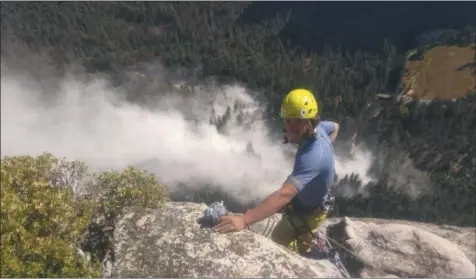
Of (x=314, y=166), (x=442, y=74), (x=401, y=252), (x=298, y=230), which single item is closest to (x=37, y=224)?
(x=298, y=230)

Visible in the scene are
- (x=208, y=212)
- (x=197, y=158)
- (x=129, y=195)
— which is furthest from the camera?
(x=197, y=158)

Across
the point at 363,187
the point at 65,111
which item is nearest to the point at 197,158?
the point at 65,111

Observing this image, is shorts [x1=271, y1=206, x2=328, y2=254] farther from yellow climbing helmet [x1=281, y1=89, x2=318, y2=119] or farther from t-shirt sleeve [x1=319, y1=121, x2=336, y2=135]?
yellow climbing helmet [x1=281, y1=89, x2=318, y2=119]

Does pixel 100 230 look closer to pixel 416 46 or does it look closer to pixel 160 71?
pixel 160 71

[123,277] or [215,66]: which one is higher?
[215,66]

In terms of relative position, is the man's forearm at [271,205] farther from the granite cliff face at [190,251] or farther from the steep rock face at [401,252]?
the steep rock face at [401,252]

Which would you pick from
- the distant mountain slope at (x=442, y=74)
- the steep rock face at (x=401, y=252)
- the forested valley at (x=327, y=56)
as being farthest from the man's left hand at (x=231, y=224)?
the distant mountain slope at (x=442, y=74)

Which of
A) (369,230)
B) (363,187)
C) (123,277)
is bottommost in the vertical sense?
Answer: (363,187)

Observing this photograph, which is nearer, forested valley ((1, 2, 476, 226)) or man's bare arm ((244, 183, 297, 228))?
man's bare arm ((244, 183, 297, 228))

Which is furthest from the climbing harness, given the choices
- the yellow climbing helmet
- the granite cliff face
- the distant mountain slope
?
the distant mountain slope
